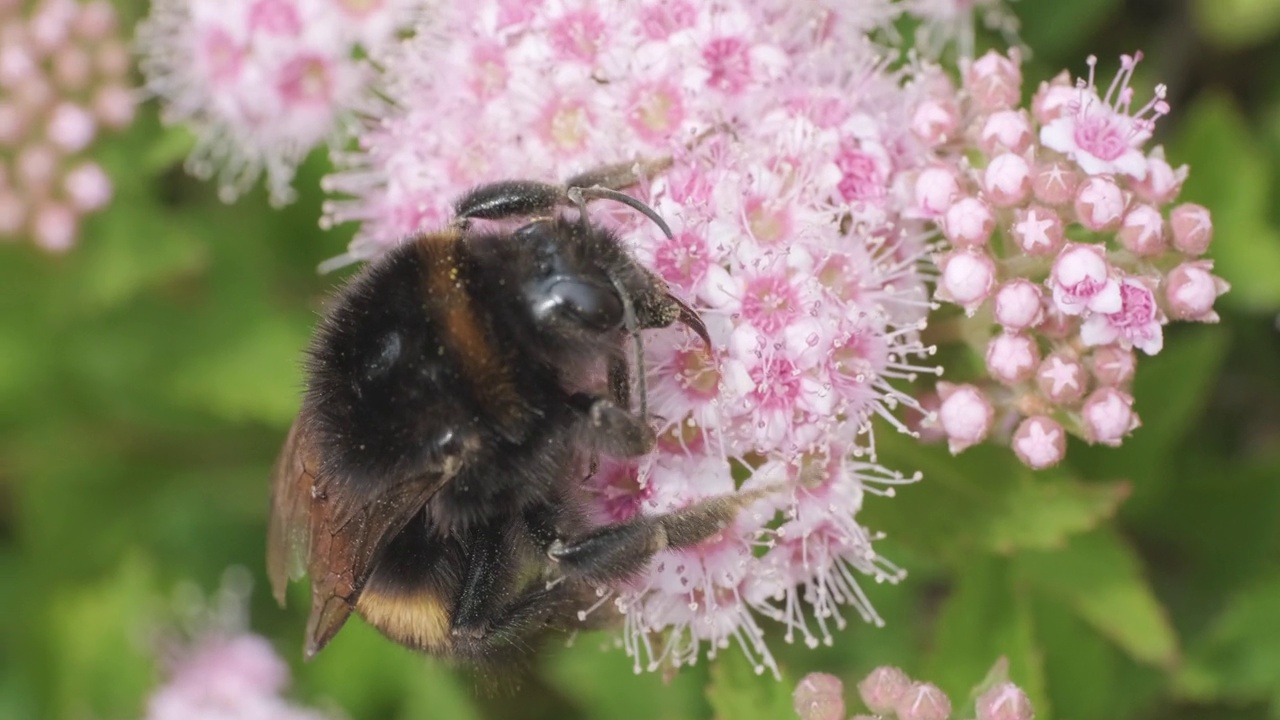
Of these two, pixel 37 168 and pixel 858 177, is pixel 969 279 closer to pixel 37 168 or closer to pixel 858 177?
pixel 858 177

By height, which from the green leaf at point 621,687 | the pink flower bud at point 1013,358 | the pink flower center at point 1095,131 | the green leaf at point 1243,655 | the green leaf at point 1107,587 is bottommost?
the green leaf at point 621,687

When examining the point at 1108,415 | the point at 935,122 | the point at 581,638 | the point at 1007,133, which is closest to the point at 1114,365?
the point at 1108,415

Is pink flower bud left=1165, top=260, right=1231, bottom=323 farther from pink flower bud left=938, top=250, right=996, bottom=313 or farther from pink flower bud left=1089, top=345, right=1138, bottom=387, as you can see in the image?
pink flower bud left=938, top=250, right=996, bottom=313

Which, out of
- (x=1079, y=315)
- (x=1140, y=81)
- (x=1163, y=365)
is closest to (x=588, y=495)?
(x=1079, y=315)

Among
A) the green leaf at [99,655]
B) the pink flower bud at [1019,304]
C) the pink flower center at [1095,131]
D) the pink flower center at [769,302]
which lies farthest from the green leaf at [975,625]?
the green leaf at [99,655]

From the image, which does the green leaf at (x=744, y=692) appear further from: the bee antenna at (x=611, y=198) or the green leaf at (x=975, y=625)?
the bee antenna at (x=611, y=198)

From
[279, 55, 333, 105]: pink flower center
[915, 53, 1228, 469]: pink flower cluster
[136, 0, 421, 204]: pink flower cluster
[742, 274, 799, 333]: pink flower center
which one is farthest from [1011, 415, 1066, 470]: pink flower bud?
[279, 55, 333, 105]: pink flower center
